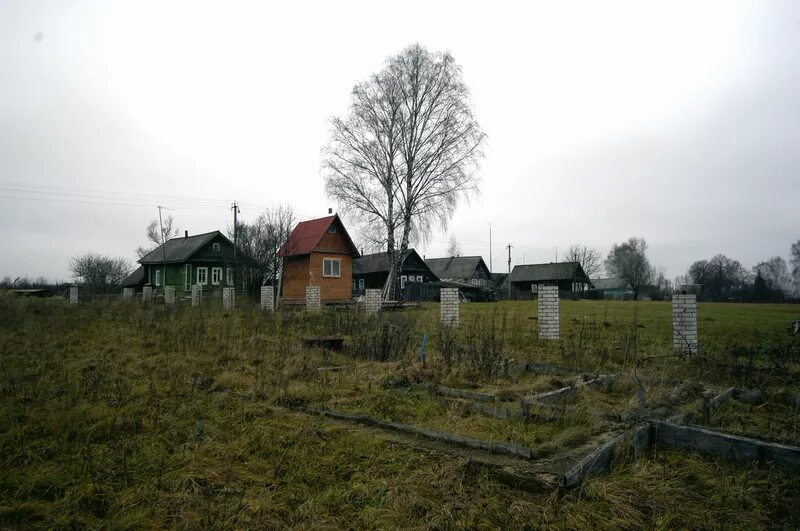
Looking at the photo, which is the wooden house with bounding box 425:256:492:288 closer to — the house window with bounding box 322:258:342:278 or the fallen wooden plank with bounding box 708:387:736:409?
the house window with bounding box 322:258:342:278

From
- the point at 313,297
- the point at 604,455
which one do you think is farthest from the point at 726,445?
the point at 313,297

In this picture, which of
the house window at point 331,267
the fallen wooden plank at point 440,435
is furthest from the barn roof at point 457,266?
the fallen wooden plank at point 440,435

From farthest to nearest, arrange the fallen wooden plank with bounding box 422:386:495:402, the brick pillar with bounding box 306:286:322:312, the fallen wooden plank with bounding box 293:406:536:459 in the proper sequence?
1. the brick pillar with bounding box 306:286:322:312
2. the fallen wooden plank with bounding box 422:386:495:402
3. the fallen wooden plank with bounding box 293:406:536:459

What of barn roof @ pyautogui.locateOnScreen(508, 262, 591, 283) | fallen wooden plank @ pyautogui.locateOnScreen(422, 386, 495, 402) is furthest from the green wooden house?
barn roof @ pyautogui.locateOnScreen(508, 262, 591, 283)

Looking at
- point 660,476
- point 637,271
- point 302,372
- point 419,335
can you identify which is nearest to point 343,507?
point 660,476

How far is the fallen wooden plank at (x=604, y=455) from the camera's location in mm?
3221

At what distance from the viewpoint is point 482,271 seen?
55625 millimetres

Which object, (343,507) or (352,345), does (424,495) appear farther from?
(352,345)

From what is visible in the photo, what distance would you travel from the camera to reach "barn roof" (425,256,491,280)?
53.5 m

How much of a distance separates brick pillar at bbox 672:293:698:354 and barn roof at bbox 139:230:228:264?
31540 mm

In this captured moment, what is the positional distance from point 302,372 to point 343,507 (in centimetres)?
399

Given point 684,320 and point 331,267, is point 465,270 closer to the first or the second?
point 331,267

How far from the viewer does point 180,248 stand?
125 ft

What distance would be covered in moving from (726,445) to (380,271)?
1448 inches
